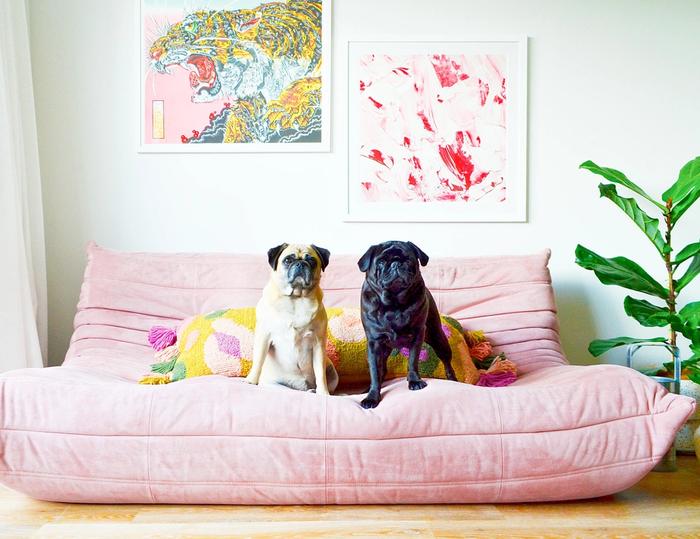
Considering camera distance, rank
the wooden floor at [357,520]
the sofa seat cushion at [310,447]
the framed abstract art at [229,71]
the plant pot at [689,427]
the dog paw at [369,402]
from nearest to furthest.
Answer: the wooden floor at [357,520] → the sofa seat cushion at [310,447] → the dog paw at [369,402] → the plant pot at [689,427] → the framed abstract art at [229,71]

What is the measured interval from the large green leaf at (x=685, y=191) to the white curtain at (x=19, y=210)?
256 cm

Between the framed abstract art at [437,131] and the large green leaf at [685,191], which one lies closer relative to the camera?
the large green leaf at [685,191]

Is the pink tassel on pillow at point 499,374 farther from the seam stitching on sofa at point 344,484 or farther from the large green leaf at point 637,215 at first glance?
the large green leaf at point 637,215

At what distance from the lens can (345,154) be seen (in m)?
2.98

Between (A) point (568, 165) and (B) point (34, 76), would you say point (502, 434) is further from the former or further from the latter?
(B) point (34, 76)

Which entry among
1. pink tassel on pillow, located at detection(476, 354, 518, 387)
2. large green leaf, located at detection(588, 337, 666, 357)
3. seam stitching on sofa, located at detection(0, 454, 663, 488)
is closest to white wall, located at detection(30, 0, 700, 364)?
large green leaf, located at detection(588, 337, 666, 357)

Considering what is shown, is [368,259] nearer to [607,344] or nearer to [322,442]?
[322,442]

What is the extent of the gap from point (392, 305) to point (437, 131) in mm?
1267

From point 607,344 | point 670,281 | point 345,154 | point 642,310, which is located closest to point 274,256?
point 345,154

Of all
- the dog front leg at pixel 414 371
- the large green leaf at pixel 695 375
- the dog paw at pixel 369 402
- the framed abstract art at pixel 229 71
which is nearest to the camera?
the dog paw at pixel 369 402

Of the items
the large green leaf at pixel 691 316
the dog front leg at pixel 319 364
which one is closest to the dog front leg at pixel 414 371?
the dog front leg at pixel 319 364

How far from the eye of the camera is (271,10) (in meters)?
2.96

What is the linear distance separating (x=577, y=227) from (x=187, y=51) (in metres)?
1.92

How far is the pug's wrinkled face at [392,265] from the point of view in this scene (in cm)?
190
